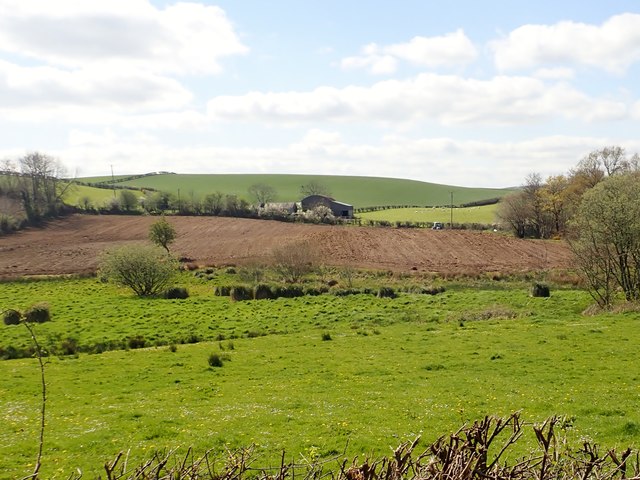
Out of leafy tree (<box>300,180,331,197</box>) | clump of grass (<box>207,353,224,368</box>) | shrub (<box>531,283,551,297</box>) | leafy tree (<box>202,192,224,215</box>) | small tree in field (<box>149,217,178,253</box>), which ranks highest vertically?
leafy tree (<box>300,180,331,197</box>)

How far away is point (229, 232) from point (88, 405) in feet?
259

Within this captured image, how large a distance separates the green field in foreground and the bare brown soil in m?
28.5

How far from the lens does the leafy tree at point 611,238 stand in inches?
1304

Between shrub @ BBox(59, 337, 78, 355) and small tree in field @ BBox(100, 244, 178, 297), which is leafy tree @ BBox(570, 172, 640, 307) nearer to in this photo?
shrub @ BBox(59, 337, 78, 355)

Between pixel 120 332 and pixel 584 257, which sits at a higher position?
pixel 584 257

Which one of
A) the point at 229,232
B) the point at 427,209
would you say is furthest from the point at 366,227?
the point at 427,209

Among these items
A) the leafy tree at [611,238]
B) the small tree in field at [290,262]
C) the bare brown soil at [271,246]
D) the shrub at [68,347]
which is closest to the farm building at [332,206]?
the bare brown soil at [271,246]

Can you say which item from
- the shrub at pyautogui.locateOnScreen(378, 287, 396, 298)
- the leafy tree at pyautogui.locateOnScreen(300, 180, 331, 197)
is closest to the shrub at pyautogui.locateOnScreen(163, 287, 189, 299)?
the shrub at pyautogui.locateOnScreen(378, 287, 396, 298)

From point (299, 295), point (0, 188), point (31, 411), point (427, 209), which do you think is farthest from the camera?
point (427, 209)

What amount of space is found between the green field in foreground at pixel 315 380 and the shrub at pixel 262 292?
7.00 meters

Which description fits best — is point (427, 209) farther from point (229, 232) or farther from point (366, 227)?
point (229, 232)

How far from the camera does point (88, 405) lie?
59.4 feet

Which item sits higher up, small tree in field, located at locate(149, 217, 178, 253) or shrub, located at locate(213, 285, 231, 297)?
small tree in field, located at locate(149, 217, 178, 253)

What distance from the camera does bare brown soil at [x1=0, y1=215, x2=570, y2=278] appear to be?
6919 cm
